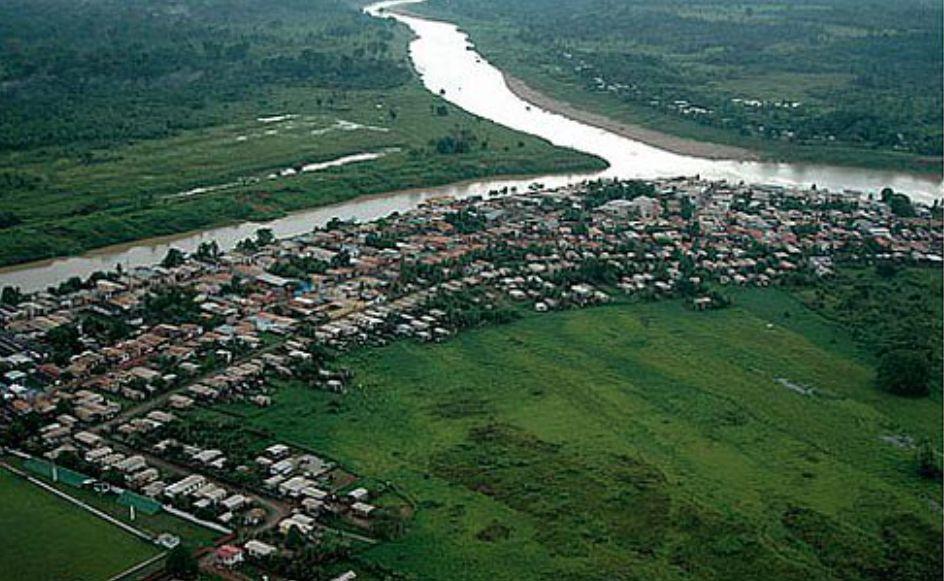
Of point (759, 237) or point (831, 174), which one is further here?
point (831, 174)

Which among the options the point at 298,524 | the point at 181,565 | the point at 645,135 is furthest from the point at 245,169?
the point at 181,565

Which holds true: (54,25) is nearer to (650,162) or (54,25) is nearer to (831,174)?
(650,162)

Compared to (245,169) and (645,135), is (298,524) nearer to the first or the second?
(245,169)

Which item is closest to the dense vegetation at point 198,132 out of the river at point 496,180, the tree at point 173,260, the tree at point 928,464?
the river at point 496,180

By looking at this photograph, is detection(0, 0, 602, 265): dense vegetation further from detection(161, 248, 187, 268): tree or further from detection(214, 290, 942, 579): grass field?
detection(214, 290, 942, 579): grass field

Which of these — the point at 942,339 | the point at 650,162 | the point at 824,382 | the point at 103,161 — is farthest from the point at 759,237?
the point at 103,161
